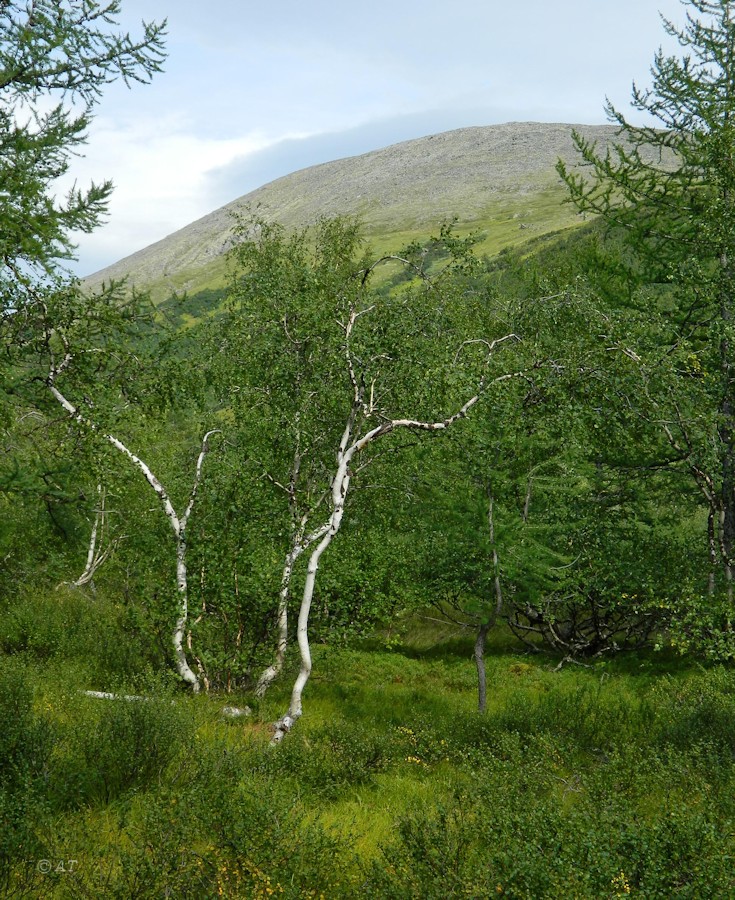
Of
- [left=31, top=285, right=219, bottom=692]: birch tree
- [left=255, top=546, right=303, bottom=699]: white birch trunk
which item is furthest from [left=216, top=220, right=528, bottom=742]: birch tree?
[left=31, top=285, right=219, bottom=692]: birch tree

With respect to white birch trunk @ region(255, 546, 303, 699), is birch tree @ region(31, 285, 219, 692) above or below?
above

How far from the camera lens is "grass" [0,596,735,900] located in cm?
495

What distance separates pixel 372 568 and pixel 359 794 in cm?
556

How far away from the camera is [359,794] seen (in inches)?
320

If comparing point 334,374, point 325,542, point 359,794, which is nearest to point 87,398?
point 334,374

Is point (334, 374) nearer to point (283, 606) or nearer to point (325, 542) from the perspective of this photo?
point (325, 542)

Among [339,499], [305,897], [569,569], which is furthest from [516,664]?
[305,897]

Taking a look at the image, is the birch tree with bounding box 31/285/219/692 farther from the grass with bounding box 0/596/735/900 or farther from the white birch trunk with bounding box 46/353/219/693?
the grass with bounding box 0/596/735/900

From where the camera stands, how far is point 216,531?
1237 cm

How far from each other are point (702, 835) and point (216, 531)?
30.6 feet

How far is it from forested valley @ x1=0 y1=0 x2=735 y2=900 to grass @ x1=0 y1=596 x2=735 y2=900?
0.15 feet

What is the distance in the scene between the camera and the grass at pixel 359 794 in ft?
16.3

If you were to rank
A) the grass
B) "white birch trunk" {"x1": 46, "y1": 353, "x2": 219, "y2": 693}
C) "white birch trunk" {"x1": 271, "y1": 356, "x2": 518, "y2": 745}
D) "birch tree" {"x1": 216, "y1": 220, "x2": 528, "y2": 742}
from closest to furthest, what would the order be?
the grass
"white birch trunk" {"x1": 271, "y1": 356, "x2": 518, "y2": 745}
"white birch trunk" {"x1": 46, "y1": 353, "x2": 219, "y2": 693}
"birch tree" {"x1": 216, "y1": 220, "x2": 528, "y2": 742}

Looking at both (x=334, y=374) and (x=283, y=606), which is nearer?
(x=283, y=606)
